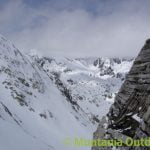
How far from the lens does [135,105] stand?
12.1 m

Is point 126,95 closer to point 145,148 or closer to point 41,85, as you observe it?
point 145,148

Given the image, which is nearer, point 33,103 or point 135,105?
point 135,105

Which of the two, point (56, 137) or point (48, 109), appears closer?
point (56, 137)

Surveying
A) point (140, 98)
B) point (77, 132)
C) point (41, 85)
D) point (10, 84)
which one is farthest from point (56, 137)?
point (140, 98)

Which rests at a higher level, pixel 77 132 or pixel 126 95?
pixel 77 132

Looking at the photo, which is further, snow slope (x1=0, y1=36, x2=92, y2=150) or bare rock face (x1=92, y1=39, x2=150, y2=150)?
snow slope (x1=0, y1=36, x2=92, y2=150)

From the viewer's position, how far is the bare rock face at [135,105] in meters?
9.51

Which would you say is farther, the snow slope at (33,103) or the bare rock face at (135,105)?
the snow slope at (33,103)

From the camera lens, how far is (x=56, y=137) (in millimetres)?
47312

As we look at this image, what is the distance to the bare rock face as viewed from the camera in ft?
31.2

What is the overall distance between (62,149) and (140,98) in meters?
29.2

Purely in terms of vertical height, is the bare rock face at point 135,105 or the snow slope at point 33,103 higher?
the snow slope at point 33,103

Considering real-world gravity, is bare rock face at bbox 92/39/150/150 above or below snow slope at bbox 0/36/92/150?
below

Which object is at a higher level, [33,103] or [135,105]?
[33,103]
